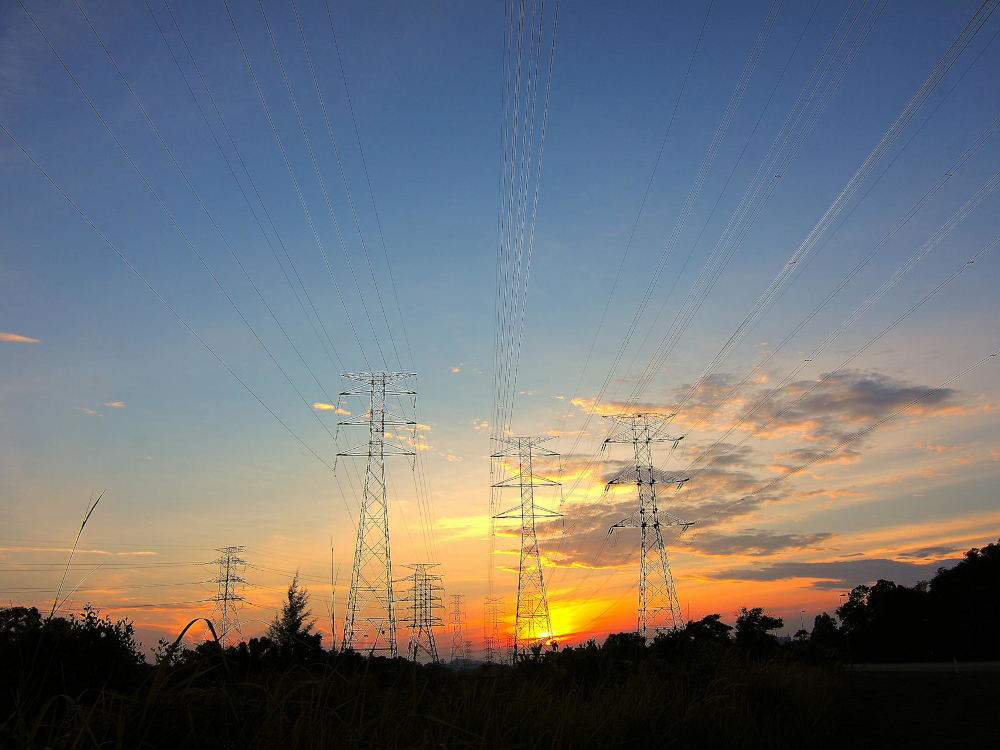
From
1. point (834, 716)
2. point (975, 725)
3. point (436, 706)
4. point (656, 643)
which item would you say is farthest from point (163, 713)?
point (656, 643)

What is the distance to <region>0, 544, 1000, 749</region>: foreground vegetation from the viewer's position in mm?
3893

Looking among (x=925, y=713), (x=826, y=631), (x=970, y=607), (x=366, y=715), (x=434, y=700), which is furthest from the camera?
(x=826, y=631)

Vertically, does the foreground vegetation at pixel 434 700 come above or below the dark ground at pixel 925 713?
above

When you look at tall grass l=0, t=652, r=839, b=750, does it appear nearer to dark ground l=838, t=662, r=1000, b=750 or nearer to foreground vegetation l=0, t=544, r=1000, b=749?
foreground vegetation l=0, t=544, r=1000, b=749

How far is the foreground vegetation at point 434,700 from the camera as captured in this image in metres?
3.89

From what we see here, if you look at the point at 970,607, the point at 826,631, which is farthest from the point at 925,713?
the point at 826,631

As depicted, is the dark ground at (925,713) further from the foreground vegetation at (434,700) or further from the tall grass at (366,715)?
the tall grass at (366,715)

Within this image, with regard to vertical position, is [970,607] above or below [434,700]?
above

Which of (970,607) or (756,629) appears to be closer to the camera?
(756,629)

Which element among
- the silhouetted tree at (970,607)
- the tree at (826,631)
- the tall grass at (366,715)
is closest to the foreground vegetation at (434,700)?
the tall grass at (366,715)

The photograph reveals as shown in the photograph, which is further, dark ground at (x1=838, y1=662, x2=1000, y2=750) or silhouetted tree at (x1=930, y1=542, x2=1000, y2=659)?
silhouetted tree at (x1=930, y1=542, x2=1000, y2=659)

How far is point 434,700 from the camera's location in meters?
6.38

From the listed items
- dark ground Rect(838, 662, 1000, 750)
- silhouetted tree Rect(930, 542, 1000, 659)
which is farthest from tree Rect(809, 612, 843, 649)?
dark ground Rect(838, 662, 1000, 750)

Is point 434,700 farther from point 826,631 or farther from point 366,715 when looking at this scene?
point 826,631
